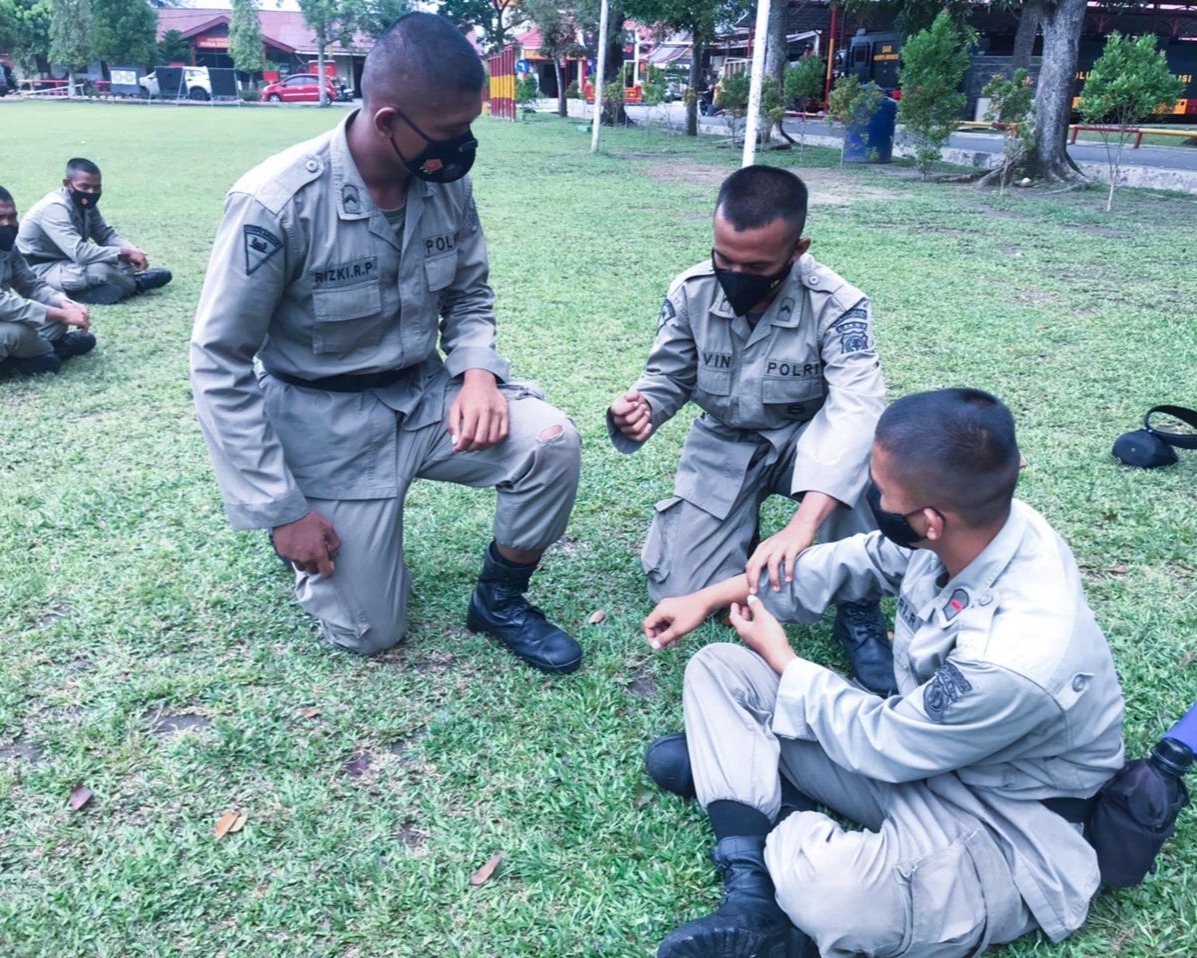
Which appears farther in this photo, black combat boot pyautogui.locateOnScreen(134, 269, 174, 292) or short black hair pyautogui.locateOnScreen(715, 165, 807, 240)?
black combat boot pyautogui.locateOnScreen(134, 269, 174, 292)

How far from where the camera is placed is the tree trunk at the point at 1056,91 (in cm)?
1236

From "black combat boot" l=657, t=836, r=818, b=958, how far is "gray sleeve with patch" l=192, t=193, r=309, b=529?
133 cm

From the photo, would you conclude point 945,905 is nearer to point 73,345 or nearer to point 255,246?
A: point 255,246

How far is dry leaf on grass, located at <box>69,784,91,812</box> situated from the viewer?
7.00 ft

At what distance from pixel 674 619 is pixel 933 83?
13.8 m

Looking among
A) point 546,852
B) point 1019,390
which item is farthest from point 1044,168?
point 546,852

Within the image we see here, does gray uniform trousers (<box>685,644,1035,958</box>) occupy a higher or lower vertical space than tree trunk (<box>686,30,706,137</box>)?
lower

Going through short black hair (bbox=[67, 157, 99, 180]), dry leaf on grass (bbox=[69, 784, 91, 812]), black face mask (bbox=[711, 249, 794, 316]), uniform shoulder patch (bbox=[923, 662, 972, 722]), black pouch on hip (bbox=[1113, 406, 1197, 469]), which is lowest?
dry leaf on grass (bbox=[69, 784, 91, 812])

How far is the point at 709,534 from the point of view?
2.98m

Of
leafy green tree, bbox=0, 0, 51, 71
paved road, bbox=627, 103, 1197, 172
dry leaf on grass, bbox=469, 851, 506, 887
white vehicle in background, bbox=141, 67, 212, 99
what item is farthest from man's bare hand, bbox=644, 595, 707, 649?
leafy green tree, bbox=0, 0, 51, 71

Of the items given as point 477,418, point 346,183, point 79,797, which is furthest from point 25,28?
point 79,797

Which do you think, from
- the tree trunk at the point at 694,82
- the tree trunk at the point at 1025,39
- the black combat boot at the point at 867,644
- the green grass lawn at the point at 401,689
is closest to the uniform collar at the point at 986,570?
the green grass lawn at the point at 401,689

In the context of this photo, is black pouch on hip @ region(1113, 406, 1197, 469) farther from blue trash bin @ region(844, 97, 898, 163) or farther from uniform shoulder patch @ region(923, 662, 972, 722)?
blue trash bin @ region(844, 97, 898, 163)

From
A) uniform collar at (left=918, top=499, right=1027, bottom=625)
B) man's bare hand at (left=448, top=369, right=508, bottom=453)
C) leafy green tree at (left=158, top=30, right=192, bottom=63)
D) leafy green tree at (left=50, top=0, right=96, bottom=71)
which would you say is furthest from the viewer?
leafy green tree at (left=158, top=30, right=192, bottom=63)
